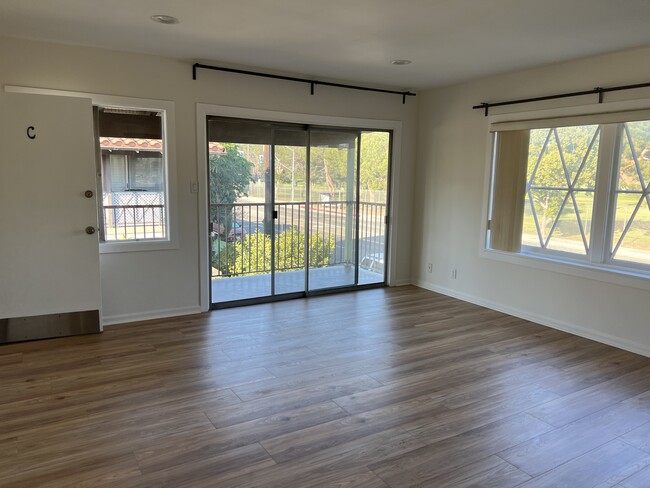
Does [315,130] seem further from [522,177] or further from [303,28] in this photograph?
[522,177]

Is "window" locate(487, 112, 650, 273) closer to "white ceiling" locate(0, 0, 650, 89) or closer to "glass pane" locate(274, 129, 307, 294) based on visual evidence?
"white ceiling" locate(0, 0, 650, 89)

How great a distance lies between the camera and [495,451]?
2.34 meters

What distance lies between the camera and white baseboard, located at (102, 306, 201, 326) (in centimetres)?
418

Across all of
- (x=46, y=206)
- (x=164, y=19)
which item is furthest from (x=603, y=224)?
(x=46, y=206)

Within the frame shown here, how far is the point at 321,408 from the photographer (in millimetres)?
2744

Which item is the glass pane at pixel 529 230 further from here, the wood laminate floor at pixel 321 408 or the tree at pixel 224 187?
the tree at pixel 224 187

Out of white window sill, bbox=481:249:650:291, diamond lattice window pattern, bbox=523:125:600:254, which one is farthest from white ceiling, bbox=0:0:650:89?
white window sill, bbox=481:249:650:291

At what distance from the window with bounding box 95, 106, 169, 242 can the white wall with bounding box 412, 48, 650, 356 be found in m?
3.08

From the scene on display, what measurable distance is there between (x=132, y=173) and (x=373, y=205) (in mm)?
2809

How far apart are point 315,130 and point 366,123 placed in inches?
25.9

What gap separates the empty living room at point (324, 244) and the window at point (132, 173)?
20 mm

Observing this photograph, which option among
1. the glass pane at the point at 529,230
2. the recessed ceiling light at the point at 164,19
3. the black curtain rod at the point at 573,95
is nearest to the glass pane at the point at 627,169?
the black curtain rod at the point at 573,95

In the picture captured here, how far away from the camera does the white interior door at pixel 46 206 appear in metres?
3.56

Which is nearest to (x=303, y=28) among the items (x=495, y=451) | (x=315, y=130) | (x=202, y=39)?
(x=202, y=39)
